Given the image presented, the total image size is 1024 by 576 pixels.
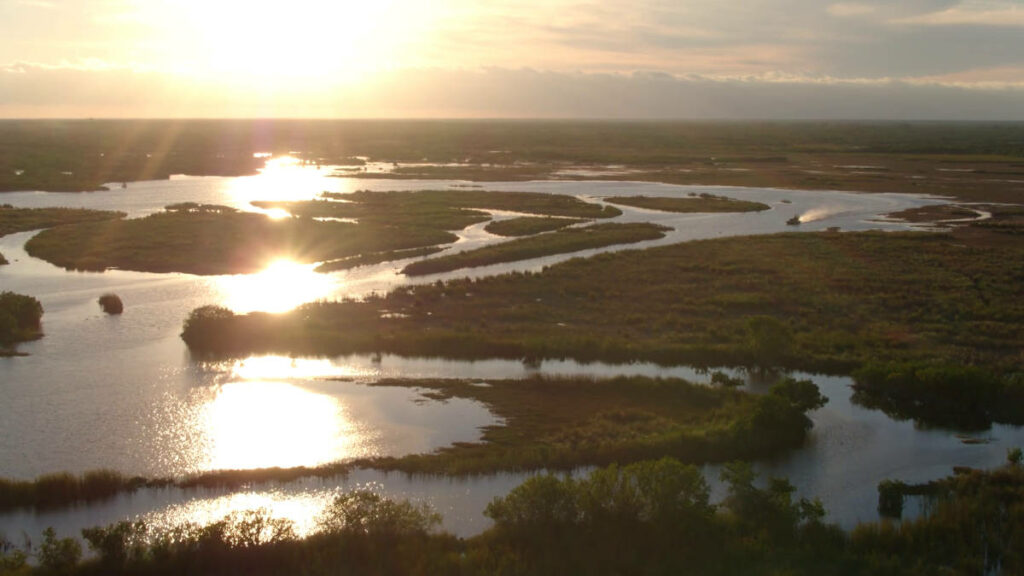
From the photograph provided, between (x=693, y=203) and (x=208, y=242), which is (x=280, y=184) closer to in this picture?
(x=208, y=242)

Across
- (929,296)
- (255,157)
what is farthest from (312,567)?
(255,157)

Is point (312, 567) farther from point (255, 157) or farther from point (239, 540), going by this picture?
point (255, 157)

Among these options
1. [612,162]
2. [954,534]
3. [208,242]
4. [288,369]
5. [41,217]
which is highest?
[612,162]

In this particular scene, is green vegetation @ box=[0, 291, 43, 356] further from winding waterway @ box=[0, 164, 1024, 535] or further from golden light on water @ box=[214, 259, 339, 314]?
golden light on water @ box=[214, 259, 339, 314]

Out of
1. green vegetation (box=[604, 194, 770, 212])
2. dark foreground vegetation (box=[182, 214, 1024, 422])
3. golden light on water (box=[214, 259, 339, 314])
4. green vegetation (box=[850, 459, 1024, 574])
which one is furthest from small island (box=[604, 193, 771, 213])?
green vegetation (box=[850, 459, 1024, 574])

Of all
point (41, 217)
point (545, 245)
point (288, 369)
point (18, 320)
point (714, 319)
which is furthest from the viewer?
point (41, 217)

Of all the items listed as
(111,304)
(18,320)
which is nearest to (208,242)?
(111,304)
